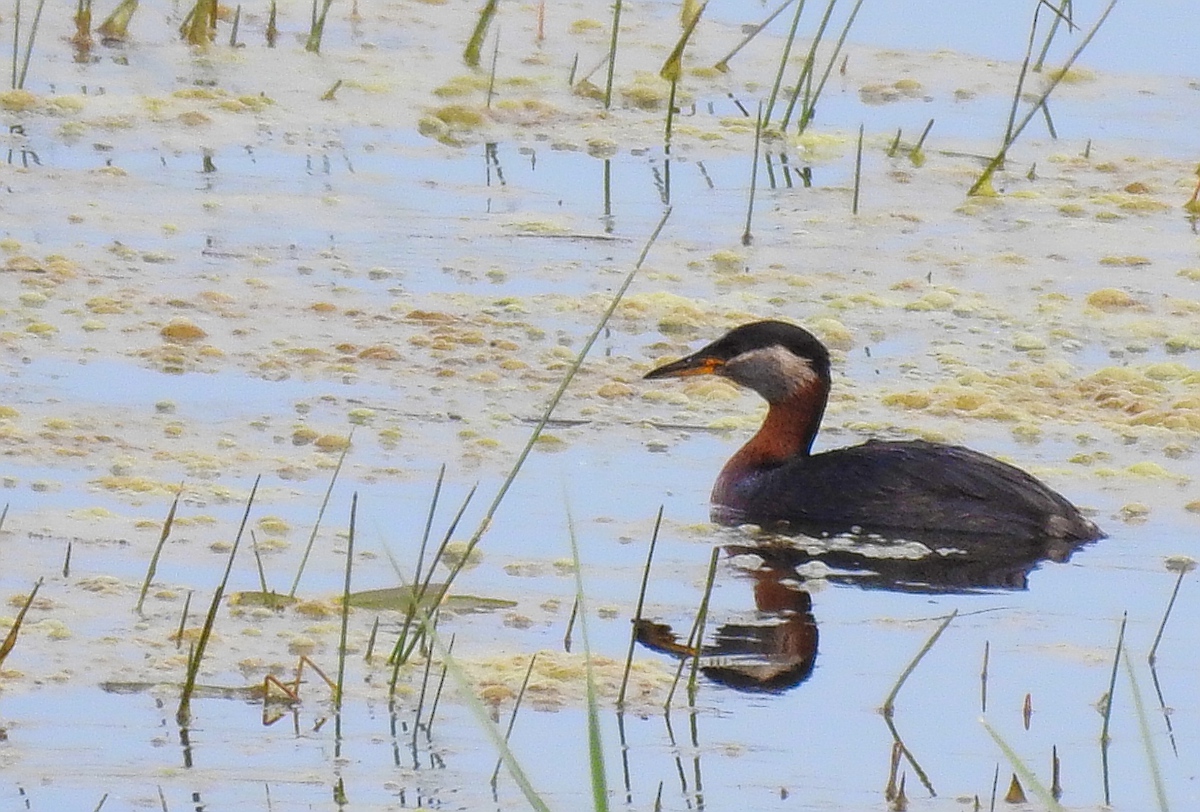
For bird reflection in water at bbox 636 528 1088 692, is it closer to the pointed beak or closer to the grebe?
the grebe

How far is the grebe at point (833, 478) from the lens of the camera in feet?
21.4

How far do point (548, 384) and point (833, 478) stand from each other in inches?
43.0

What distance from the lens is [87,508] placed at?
5953mm

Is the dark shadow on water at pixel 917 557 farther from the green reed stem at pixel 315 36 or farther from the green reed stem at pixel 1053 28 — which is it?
the green reed stem at pixel 315 36

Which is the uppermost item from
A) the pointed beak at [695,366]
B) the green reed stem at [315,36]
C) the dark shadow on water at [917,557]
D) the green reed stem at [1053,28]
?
the green reed stem at [1053,28]

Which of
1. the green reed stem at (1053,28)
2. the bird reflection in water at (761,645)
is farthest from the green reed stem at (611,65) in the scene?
the bird reflection in water at (761,645)

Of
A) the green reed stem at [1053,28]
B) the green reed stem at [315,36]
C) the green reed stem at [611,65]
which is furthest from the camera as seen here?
the green reed stem at [315,36]

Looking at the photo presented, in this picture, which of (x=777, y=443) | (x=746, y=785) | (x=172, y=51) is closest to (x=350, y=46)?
(x=172, y=51)

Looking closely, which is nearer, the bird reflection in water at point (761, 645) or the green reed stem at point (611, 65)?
the bird reflection in water at point (761, 645)

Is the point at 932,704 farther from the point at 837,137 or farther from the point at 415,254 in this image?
the point at 837,137

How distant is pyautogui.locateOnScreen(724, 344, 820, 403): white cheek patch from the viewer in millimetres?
7164

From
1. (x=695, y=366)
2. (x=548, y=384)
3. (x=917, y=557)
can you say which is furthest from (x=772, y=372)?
(x=917, y=557)

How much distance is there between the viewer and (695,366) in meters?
7.26

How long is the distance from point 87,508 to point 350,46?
5.83 metres
